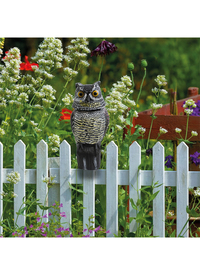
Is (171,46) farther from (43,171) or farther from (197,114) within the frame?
(43,171)

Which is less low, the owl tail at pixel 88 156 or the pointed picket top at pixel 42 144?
the pointed picket top at pixel 42 144

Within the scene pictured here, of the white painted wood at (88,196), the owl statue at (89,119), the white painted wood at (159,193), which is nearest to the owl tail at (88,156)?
the owl statue at (89,119)

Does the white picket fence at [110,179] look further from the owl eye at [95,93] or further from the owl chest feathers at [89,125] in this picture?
the owl eye at [95,93]

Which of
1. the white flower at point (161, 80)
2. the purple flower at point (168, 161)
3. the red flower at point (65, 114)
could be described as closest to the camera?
the white flower at point (161, 80)

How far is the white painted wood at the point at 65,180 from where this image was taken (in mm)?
2473

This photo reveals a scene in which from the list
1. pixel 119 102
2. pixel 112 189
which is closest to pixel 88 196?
pixel 112 189

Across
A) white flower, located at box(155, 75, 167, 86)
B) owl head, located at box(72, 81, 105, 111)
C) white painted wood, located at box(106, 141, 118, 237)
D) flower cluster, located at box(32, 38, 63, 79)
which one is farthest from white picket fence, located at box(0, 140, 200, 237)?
flower cluster, located at box(32, 38, 63, 79)

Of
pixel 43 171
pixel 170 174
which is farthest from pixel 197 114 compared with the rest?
pixel 43 171

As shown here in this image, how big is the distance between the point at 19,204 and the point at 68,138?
70cm

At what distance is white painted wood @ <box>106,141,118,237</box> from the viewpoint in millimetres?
2451

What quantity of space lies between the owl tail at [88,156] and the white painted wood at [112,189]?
14cm

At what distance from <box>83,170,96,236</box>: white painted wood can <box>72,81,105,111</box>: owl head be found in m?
0.51

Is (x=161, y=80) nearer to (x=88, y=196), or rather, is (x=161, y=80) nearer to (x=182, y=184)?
(x=182, y=184)

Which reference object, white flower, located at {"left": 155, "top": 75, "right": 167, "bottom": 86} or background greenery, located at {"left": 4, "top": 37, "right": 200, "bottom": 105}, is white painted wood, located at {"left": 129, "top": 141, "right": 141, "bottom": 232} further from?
background greenery, located at {"left": 4, "top": 37, "right": 200, "bottom": 105}
